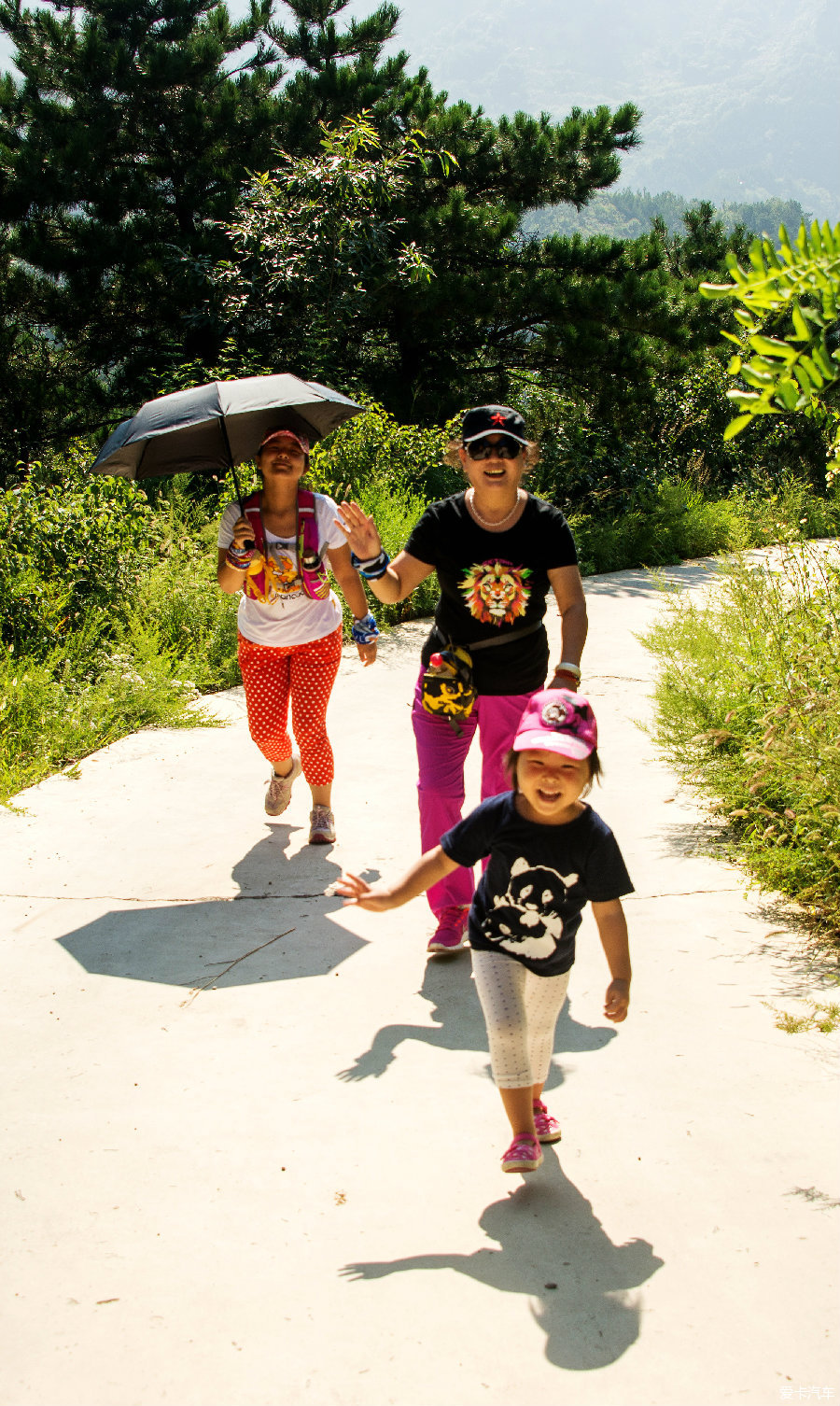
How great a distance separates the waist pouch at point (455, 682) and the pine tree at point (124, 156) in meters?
10.5

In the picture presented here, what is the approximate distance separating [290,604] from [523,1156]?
2.61m

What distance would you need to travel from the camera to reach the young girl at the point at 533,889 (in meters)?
2.54

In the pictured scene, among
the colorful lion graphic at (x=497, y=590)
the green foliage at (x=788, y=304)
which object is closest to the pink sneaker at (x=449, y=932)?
the colorful lion graphic at (x=497, y=590)

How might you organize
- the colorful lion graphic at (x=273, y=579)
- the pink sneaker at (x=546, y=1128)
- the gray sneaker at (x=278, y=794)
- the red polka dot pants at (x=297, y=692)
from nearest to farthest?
the pink sneaker at (x=546, y=1128)
the colorful lion graphic at (x=273, y=579)
the red polka dot pants at (x=297, y=692)
the gray sneaker at (x=278, y=794)

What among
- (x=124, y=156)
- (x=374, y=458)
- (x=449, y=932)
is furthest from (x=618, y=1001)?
(x=124, y=156)

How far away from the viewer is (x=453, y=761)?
12.6 ft

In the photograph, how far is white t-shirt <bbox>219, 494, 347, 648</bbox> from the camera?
4.57 metres

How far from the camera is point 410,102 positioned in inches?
560

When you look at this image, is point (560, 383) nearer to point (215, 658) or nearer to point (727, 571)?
point (215, 658)

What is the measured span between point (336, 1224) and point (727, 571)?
3.83 metres

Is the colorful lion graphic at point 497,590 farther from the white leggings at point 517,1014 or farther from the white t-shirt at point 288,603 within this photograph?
the white leggings at point 517,1014

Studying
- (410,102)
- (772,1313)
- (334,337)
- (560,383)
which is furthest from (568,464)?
(772,1313)

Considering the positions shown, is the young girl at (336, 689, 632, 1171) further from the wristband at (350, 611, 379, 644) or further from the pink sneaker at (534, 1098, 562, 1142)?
the wristband at (350, 611, 379, 644)

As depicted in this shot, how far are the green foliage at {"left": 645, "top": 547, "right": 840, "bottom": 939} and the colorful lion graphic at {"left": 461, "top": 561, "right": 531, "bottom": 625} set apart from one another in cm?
109
